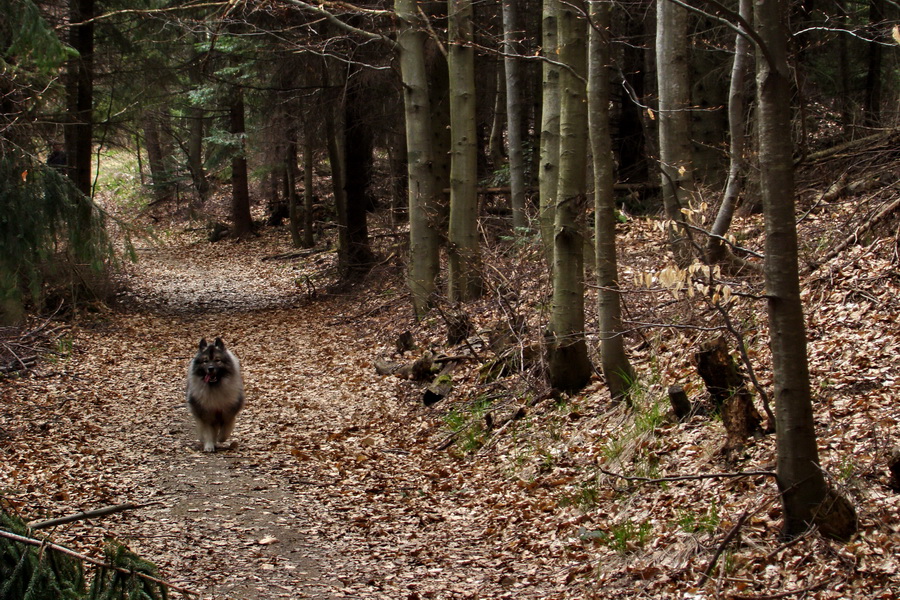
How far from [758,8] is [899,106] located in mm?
7959

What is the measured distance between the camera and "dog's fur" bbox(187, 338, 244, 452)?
30.8 feet

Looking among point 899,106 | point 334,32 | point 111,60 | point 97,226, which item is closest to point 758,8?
point 899,106

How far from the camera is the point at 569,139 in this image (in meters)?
8.71

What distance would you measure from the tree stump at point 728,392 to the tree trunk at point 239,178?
2244 centimetres

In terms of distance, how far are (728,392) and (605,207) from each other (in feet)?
7.85

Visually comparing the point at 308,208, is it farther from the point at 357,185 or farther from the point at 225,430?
the point at 225,430

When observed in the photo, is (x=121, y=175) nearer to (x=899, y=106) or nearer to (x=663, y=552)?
(x=899, y=106)

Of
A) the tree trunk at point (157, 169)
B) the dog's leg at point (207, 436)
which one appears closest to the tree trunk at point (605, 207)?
the dog's leg at point (207, 436)

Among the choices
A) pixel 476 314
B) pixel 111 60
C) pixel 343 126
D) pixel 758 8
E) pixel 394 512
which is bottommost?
pixel 394 512

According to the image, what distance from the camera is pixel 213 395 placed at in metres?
9.35

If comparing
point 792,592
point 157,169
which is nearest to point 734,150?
point 792,592

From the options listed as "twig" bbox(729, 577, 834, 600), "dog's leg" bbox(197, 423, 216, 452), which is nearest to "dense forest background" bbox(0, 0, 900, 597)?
"twig" bbox(729, 577, 834, 600)

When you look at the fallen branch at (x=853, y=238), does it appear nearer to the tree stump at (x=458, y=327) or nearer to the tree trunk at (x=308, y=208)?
the tree stump at (x=458, y=327)

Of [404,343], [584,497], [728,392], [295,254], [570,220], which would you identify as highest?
[570,220]
